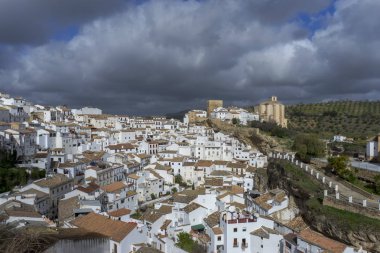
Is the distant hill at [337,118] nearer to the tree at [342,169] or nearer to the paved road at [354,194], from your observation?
the tree at [342,169]

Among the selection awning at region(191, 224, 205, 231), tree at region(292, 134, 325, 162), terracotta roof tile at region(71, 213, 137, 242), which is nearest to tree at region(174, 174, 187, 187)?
tree at region(292, 134, 325, 162)

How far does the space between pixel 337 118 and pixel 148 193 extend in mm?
46788

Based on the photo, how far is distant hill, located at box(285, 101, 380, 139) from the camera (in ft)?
198

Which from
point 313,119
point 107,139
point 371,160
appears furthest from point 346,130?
point 107,139

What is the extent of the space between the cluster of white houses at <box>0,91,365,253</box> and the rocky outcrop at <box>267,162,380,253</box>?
2.57ft

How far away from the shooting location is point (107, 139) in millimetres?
46969

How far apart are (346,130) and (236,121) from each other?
1721cm

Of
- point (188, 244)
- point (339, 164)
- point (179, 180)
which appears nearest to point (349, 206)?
point (339, 164)

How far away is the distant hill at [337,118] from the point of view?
60406 millimetres

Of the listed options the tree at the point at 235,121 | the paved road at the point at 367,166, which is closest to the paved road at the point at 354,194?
the paved road at the point at 367,166

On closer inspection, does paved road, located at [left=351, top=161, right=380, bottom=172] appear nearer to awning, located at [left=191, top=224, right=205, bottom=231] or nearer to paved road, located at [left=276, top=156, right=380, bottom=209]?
paved road, located at [left=276, top=156, right=380, bottom=209]

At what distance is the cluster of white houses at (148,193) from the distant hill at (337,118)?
19.8m

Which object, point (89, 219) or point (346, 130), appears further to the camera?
point (346, 130)

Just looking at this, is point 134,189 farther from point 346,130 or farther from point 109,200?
point 346,130
